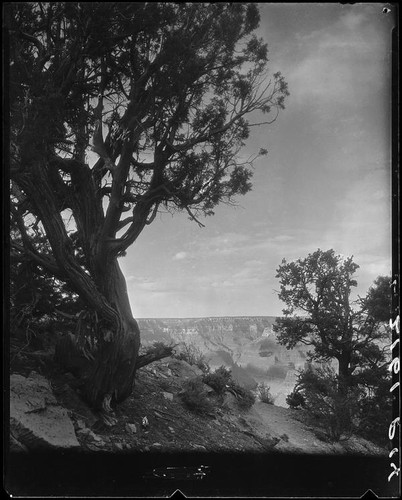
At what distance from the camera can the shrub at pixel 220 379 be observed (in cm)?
420

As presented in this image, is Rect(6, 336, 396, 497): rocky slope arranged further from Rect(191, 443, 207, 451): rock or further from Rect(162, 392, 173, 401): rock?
Rect(162, 392, 173, 401): rock

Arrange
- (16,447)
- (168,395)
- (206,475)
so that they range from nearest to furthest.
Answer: (16,447) < (206,475) < (168,395)

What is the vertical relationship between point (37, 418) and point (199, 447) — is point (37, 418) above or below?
above

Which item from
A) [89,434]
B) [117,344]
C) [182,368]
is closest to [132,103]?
[117,344]

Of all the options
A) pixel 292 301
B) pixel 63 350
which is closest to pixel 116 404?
pixel 63 350

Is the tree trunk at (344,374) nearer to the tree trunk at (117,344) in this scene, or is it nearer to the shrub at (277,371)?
the shrub at (277,371)

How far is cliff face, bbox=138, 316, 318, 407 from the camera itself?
4.17m

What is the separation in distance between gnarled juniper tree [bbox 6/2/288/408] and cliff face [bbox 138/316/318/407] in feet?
1.87

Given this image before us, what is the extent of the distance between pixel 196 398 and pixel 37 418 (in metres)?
1.68

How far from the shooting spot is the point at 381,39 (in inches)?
150

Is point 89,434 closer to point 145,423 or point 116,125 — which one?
point 145,423

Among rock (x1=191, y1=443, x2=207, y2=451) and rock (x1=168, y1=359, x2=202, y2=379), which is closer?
rock (x1=191, y1=443, x2=207, y2=451)

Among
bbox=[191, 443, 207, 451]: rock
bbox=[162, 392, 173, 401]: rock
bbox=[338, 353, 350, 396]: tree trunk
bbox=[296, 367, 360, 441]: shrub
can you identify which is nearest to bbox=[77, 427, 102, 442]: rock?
bbox=[162, 392, 173, 401]: rock

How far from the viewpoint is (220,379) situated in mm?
Answer: 4195
